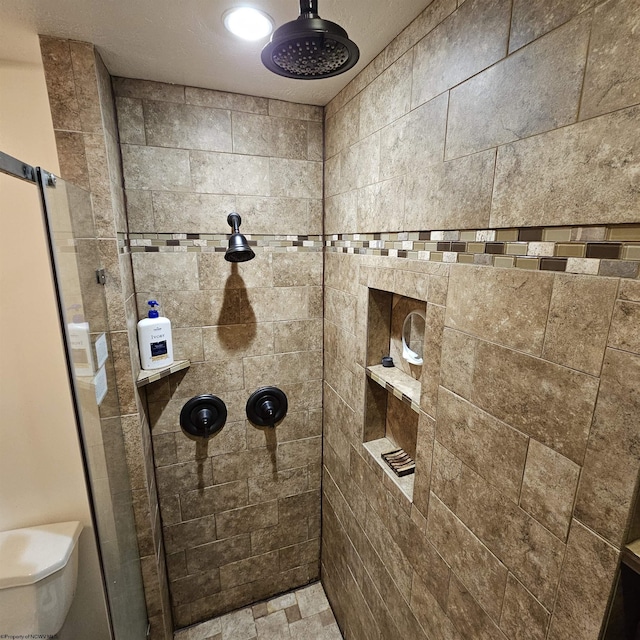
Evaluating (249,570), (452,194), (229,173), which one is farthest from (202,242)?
(249,570)

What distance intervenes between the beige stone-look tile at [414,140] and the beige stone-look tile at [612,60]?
37 cm

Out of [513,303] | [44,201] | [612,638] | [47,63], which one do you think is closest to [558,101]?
[513,303]

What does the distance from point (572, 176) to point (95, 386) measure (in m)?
1.37

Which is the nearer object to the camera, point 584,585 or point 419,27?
point 584,585

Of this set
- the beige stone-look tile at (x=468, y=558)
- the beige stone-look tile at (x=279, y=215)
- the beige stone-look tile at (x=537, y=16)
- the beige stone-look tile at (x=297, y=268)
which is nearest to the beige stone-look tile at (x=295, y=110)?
the beige stone-look tile at (x=279, y=215)

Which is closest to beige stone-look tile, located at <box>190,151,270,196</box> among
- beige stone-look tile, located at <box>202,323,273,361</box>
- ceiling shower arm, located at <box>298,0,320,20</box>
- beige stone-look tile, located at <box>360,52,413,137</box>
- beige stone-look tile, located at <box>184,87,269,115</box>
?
beige stone-look tile, located at <box>184,87,269,115</box>

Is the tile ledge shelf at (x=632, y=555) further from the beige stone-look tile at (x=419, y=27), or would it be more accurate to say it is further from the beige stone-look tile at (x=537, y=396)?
the beige stone-look tile at (x=419, y=27)

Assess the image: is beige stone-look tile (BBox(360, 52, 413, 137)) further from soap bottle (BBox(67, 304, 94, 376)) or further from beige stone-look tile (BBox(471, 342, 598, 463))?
soap bottle (BBox(67, 304, 94, 376))

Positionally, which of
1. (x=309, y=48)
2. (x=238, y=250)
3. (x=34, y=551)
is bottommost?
(x=34, y=551)

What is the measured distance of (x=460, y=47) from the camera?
85 cm

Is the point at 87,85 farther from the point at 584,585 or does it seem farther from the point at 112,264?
the point at 584,585

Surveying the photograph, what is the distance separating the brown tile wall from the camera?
1.15 m

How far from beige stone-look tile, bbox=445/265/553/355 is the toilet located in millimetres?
1772

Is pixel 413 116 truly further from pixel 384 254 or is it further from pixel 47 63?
pixel 47 63
